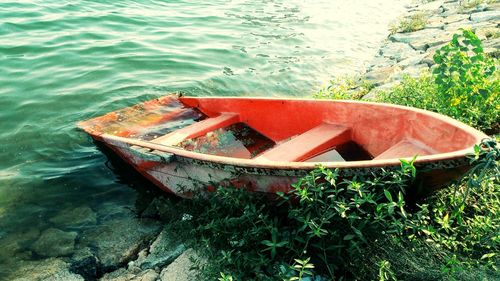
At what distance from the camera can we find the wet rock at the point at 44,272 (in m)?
3.82

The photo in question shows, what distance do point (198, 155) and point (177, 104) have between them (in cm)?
268

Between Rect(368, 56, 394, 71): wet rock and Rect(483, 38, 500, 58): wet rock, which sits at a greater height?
Rect(483, 38, 500, 58): wet rock

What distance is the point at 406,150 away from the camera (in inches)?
157

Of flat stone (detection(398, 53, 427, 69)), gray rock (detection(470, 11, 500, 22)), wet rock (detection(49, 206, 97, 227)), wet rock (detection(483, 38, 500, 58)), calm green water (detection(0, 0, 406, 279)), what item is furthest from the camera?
gray rock (detection(470, 11, 500, 22))

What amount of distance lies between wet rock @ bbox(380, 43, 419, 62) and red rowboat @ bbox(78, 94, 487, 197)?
15.6ft

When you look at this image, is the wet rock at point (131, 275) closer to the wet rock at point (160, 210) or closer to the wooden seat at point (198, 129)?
the wet rock at point (160, 210)

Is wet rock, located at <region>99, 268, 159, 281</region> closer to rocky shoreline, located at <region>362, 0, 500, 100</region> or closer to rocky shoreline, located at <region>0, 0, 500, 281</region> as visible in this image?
rocky shoreline, located at <region>0, 0, 500, 281</region>

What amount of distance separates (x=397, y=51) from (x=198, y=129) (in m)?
6.16

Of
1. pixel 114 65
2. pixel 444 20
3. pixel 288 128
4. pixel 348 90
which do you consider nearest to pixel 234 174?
pixel 288 128

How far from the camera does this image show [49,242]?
432cm

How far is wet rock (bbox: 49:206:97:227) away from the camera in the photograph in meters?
4.64

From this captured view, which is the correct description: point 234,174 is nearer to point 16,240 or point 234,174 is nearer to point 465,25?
point 16,240

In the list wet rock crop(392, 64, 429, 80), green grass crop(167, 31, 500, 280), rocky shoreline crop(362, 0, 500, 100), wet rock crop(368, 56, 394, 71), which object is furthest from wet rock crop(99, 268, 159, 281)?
wet rock crop(368, 56, 394, 71)

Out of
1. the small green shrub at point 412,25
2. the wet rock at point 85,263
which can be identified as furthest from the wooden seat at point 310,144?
the small green shrub at point 412,25
